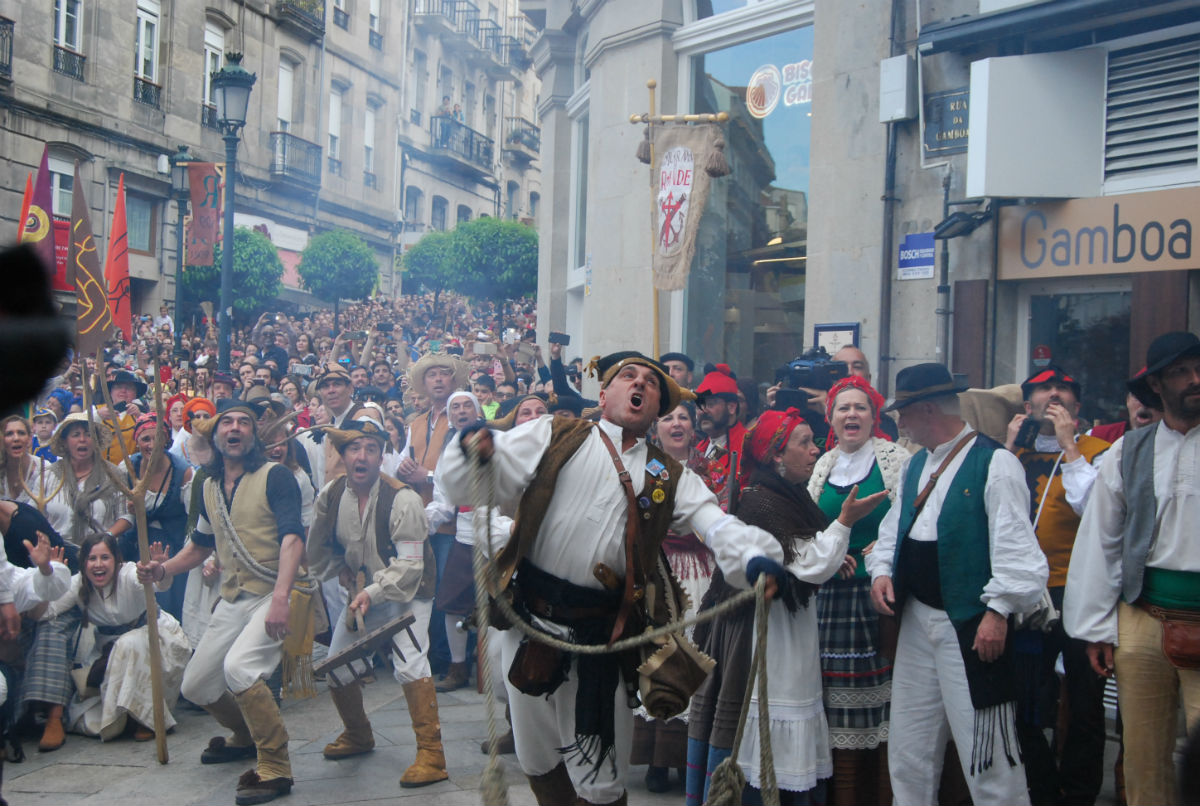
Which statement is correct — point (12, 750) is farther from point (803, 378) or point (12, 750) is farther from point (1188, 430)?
point (1188, 430)

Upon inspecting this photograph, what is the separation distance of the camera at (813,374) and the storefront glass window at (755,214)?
10.2 feet

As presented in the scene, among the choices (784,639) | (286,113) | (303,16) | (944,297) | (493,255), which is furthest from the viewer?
(286,113)

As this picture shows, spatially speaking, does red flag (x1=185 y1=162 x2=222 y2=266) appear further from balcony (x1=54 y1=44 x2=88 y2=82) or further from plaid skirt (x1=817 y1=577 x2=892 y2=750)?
plaid skirt (x1=817 y1=577 x2=892 y2=750)

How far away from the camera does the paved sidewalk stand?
550cm

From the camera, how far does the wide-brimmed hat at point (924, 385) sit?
4559 millimetres

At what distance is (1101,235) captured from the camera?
26.4ft

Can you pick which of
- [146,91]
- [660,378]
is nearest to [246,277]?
[146,91]

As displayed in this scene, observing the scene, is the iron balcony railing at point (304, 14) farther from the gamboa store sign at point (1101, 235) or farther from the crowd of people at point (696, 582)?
the gamboa store sign at point (1101, 235)

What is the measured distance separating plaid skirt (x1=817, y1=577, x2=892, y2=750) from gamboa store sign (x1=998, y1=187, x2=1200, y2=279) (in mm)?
4375

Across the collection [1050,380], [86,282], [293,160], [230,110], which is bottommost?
[1050,380]

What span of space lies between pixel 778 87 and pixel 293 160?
2411 centimetres

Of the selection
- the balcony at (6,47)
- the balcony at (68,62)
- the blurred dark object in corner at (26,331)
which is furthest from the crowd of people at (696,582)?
the balcony at (68,62)

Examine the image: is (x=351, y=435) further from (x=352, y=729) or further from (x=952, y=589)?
(x=952, y=589)

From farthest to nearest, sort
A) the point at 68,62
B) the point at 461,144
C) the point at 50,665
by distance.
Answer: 1. the point at 461,144
2. the point at 68,62
3. the point at 50,665
